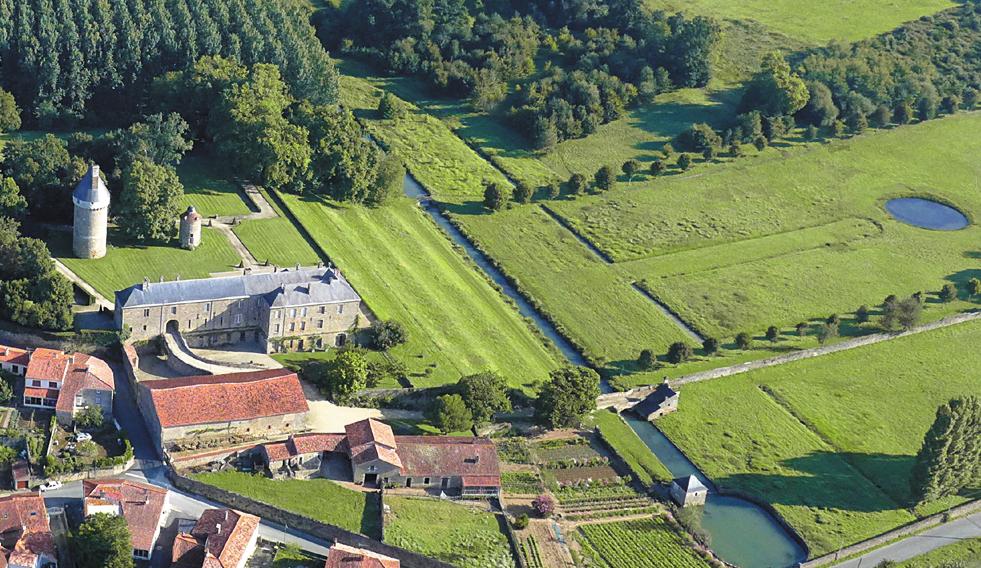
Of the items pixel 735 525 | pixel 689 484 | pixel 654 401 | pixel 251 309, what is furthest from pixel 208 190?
pixel 735 525

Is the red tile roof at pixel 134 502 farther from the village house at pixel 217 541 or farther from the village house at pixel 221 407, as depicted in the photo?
the village house at pixel 221 407

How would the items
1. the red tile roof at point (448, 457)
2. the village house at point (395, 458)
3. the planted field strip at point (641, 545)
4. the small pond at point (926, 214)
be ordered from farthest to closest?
the small pond at point (926, 214) → the red tile roof at point (448, 457) → the village house at point (395, 458) → the planted field strip at point (641, 545)

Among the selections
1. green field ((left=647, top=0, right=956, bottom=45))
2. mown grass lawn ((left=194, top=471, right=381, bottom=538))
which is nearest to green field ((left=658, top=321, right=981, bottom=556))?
mown grass lawn ((left=194, top=471, right=381, bottom=538))

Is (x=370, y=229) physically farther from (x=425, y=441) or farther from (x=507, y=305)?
(x=425, y=441)

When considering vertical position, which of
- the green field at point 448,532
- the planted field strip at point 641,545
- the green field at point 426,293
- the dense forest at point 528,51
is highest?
the dense forest at point 528,51

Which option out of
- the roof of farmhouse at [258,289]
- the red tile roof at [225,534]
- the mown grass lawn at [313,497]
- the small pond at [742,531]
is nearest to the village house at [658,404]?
Result: the small pond at [742,531]

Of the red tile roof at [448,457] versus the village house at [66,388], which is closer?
the village house at [66,388]

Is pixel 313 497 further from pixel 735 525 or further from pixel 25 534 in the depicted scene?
pixel 735 525

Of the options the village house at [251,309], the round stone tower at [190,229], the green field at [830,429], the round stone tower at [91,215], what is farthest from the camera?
the round stone tower at [190,229]
